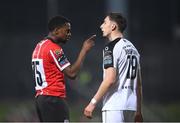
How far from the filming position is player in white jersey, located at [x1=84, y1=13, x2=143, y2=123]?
9.36 metres

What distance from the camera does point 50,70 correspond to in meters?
9.74

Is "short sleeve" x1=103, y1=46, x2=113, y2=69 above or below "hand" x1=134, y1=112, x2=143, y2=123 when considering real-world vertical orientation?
above

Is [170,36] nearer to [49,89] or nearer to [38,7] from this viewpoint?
[38,7]

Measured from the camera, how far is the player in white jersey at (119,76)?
9.36m

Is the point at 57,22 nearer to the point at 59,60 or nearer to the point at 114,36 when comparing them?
the point at 59,60

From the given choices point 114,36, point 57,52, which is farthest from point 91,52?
point 114,36

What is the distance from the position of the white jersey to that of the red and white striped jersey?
576mm

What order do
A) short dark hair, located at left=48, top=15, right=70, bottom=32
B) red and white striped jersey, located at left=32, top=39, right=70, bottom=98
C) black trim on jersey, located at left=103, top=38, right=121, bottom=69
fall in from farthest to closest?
short dark hair, located at left=48, top=15, right=70, bottom=32
red and white striped jersey, located at left=32, top=39, right=70, bottom=98
black trim on jersey, located at left=103, top=38, right=121, bottom=69

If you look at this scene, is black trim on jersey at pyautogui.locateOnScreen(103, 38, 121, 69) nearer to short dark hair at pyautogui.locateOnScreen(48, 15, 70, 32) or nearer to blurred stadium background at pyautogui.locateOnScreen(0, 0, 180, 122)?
short dark hair at pyautogui.locateOnScreen(48, 15, 70, 32)

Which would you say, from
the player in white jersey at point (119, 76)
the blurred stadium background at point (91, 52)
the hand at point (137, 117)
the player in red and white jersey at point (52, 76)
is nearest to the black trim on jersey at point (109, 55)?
the player in white jersey at point (119, 76)

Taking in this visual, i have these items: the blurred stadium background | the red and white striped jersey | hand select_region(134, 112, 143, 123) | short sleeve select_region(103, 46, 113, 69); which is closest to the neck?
short sleeve select_region(103, 46, 113, 69)

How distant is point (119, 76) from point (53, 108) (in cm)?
88

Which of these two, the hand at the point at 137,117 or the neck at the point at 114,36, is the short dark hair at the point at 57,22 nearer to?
the neck at the point at 114,36

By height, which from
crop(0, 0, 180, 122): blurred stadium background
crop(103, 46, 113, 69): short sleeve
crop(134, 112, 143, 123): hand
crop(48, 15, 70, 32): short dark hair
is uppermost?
crop(48, 15, 70, 32): short dark hair
